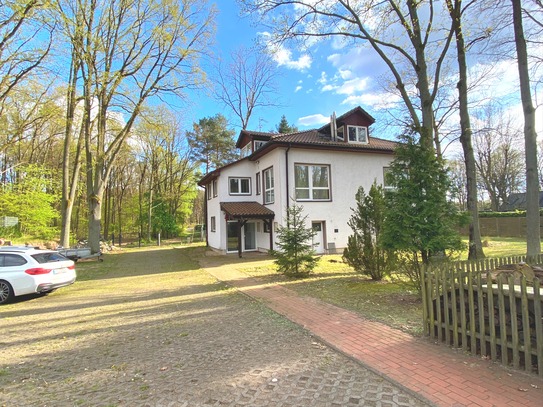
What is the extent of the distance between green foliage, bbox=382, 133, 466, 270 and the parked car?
9.46 m

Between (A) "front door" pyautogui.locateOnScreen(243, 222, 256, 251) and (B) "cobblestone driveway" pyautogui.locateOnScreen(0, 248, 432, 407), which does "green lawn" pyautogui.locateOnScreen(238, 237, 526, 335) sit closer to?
(B) "cobblestone driveway" pyautogui.locateOnScreen(0, 248, 432, 407)

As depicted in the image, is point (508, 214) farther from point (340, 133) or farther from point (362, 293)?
point (362, 293)

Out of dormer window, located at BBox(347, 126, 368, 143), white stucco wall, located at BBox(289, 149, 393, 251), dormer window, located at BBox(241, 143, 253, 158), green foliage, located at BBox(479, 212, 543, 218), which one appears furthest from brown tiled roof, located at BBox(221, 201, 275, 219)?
green foliage, located at BBox(479, 212, 543, 218)

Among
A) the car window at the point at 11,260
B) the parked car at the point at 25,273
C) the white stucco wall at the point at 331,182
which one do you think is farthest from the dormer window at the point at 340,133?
the car window at the point at 11,260

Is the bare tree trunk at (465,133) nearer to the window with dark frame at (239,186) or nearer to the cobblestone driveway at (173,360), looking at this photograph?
the cobblestone driveway at (173,360)

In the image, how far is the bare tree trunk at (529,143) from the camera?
915 centimetres

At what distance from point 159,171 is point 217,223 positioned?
25895mm

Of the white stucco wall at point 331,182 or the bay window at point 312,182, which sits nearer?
the white stucco wall at point 331,182

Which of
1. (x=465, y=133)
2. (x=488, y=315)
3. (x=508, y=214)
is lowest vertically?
(x=488, y=315)

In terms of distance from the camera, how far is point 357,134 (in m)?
19.4

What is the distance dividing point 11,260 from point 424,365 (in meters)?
10.6

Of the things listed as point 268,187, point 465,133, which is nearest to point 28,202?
point 268,187

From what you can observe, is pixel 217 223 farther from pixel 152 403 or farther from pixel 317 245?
A: pixel 152 403

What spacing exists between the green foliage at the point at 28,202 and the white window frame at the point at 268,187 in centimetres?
1623
